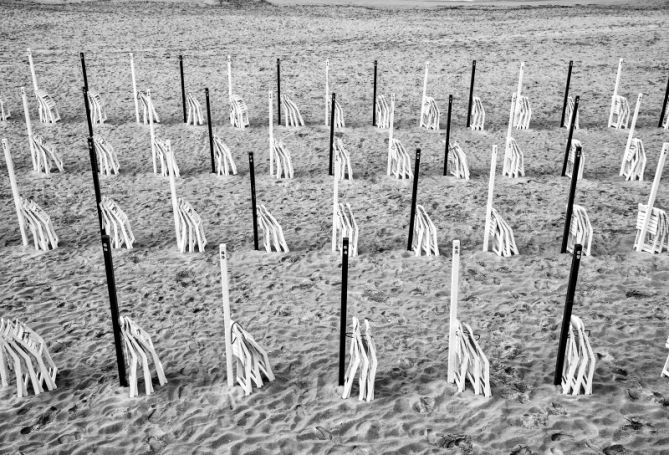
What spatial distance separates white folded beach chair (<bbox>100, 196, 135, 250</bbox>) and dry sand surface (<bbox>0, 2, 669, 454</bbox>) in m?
0.17

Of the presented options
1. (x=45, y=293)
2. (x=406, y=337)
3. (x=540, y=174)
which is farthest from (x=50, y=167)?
(x=540, y=174)

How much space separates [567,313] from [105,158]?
819cm

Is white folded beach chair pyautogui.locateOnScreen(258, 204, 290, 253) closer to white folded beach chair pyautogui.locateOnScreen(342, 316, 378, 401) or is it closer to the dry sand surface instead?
the dry sand surface

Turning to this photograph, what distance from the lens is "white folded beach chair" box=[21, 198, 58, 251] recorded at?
26.8 feet

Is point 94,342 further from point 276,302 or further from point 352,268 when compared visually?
point 352,268

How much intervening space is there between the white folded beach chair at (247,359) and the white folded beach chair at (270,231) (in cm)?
263

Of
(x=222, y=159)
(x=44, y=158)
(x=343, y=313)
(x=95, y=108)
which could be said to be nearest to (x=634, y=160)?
(x=222, y=159)

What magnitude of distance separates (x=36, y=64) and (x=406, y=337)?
15.0m

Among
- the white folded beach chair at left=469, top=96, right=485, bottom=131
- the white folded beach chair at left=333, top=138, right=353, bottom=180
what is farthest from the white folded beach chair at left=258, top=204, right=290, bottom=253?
the white folded beach chair at left=469, top=96, right=485, bottom=131

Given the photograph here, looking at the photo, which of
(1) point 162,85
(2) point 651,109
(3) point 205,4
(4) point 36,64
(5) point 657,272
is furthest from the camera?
(3) point 205,4

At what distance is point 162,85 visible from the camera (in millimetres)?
15797

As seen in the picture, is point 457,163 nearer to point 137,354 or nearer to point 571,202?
point 571,202

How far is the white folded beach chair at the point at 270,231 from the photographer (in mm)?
8258

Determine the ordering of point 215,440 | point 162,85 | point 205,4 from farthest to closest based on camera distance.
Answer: point 205,4
point 162,85
point 215,440
